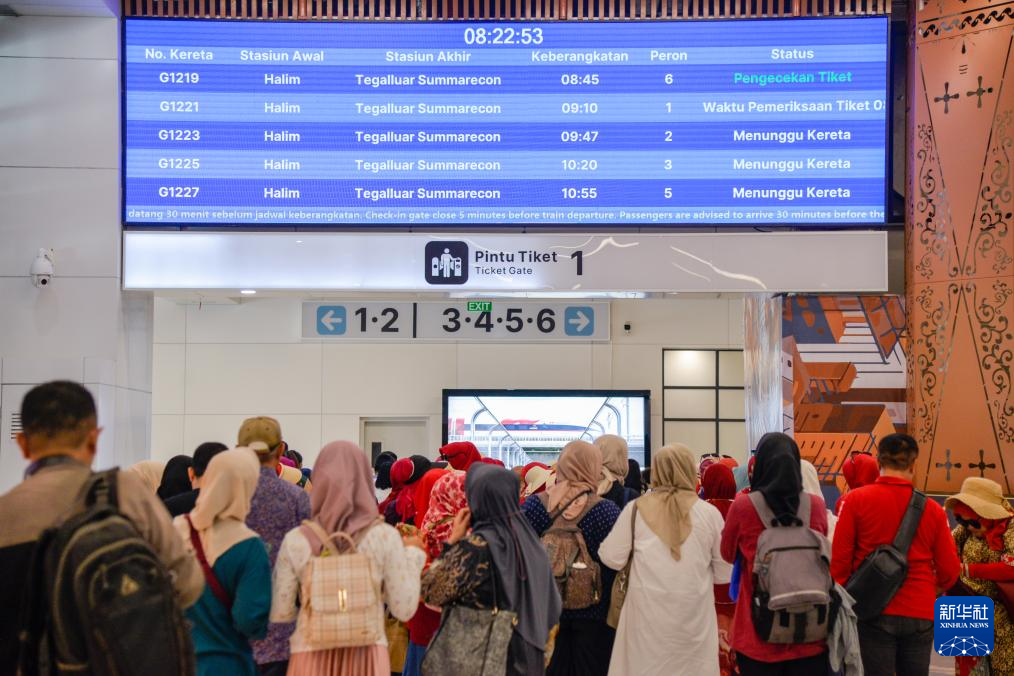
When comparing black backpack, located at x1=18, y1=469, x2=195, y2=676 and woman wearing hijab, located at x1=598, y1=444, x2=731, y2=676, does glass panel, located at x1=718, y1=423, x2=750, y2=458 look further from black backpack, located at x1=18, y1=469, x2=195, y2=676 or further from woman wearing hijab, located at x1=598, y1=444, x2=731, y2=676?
black backpack, located at x1=18, y1=469, x2=195, y2=676

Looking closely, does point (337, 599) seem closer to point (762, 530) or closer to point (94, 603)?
point (94, 603)

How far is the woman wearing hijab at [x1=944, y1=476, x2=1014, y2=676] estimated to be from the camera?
5000 millimetres

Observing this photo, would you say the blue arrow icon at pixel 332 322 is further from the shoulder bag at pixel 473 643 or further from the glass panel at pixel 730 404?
the shoulder bag at pixel 473 643

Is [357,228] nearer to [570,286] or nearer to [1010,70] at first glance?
[570,286]

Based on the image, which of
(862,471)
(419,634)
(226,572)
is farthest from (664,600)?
(862,471)

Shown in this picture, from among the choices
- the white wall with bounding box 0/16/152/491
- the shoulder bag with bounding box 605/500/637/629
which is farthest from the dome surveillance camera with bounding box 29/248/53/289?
the shoulder bag with bounding box 605/500/637/629

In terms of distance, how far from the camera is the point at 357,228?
309 inches

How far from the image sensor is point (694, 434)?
12859 mm

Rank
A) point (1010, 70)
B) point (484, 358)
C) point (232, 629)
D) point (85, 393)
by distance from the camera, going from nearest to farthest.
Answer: point (85, 393)
point (232, 629)
point (1010, 70)
point (484, 358)

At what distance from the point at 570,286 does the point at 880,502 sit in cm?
360

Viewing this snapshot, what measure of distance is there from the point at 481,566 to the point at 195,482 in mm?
1413

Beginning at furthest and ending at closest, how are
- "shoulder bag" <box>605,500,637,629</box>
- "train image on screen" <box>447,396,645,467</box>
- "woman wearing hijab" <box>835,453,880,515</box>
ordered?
"train image on screen" <box>447,396,645,467</box>, "woman wearing hijab" <box>835,453,880,515</box>, "shoulder bag" <box>605,500,637,629</box>

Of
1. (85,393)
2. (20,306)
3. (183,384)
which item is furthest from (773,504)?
(183,384)

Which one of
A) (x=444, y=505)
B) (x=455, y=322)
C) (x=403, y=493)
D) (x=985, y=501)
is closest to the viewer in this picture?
(x=444, y=505)
